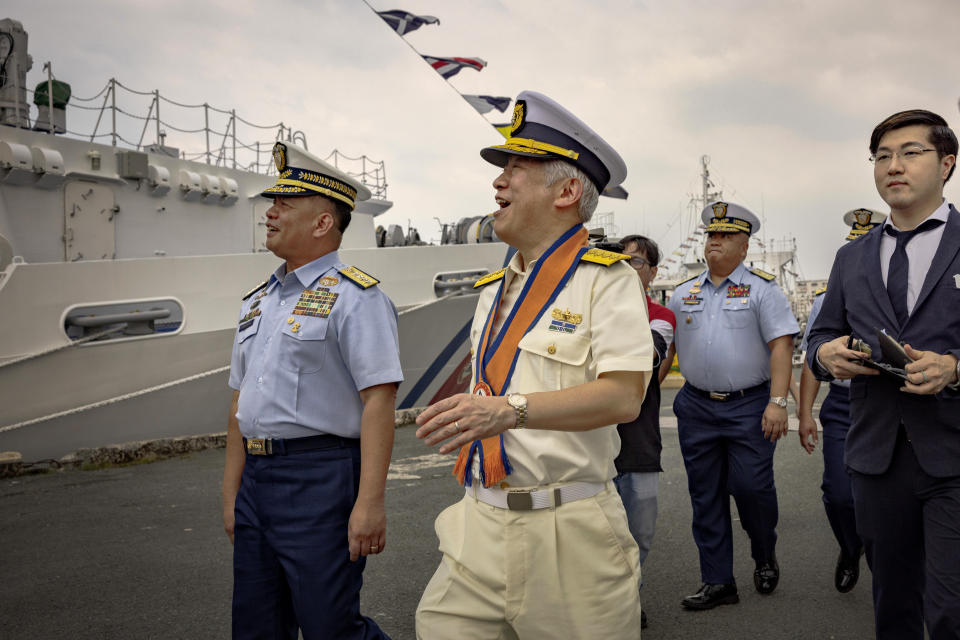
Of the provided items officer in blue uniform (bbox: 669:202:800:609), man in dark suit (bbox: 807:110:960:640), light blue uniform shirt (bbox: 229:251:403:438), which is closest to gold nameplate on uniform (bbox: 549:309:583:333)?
light blue uniform shirt (bbox: 229:251:403:438)

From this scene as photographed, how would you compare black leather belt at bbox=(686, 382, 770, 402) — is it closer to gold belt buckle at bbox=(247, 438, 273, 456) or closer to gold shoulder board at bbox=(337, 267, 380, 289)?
gold shoulder board at bbox=(337, 267, 380, 289)

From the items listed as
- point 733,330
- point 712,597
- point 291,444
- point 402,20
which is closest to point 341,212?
point 291,444

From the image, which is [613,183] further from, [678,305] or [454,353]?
[454,353]

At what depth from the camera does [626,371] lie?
1.65 m

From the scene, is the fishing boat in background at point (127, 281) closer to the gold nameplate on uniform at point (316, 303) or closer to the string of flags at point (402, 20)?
the string of flags at point (402, 20)

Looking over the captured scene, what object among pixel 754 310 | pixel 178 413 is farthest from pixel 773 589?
pixel 178 413

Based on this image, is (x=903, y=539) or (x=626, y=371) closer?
(x=626, y=371)

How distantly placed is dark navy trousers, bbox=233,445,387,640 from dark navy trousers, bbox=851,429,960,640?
61.7 inches

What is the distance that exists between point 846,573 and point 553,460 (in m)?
2.86

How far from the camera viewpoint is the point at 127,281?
7598 millimetres

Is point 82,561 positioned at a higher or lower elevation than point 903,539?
lower

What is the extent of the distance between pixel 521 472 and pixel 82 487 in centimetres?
610

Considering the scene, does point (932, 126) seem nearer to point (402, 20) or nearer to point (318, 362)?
point (318, 362)

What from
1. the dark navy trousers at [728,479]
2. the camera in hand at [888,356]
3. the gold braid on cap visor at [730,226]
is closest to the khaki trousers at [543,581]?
the camera in hand at [888,356]
